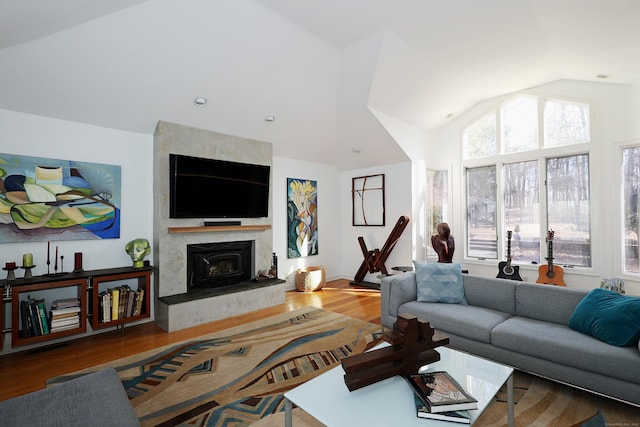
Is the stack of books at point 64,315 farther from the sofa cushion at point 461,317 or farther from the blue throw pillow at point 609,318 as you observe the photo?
the blue throw pillow at point 609,318

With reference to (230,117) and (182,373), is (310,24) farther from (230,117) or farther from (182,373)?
(182,373)

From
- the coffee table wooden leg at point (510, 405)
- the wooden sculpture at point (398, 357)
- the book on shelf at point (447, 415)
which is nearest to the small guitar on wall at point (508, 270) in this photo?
the coffee table wooden leg at point (510, 405)

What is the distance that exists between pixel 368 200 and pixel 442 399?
4.66 metres

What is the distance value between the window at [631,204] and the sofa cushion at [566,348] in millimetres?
2476

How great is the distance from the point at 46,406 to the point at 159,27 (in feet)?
9.79

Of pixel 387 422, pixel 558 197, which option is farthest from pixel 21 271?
pixel 558 197

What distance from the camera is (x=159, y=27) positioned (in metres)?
2.79

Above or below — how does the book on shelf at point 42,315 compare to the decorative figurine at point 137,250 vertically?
below

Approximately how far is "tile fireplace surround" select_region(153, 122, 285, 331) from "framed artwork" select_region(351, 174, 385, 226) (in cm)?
247

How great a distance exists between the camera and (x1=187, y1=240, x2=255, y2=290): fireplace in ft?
13.2

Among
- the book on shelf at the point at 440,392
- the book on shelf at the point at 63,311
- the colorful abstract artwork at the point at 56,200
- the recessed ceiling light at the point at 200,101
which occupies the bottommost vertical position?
the book on shelf at the point at 63,311

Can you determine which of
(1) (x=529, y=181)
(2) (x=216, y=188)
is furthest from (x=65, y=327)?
(1) (x=529, y=181)

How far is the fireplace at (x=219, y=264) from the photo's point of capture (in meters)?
4.02

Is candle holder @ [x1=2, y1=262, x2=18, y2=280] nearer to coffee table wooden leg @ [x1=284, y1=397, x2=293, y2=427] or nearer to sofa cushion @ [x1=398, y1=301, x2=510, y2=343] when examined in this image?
coffee table wooden leg @ [x1=284, y1=397, x2=293, y2=427]
